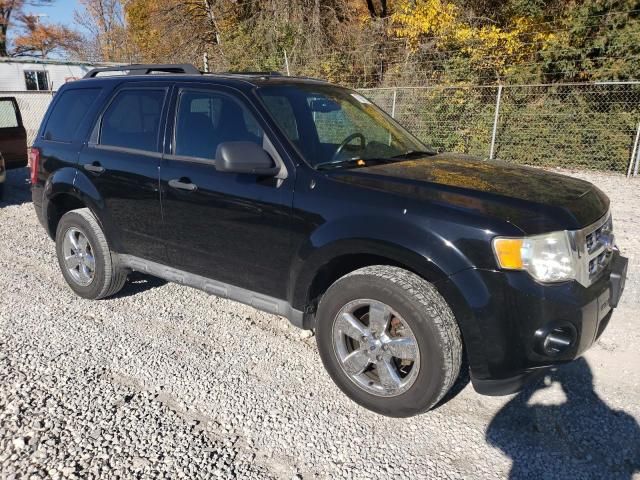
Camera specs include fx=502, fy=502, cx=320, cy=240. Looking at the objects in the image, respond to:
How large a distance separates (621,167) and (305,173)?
10.5 m

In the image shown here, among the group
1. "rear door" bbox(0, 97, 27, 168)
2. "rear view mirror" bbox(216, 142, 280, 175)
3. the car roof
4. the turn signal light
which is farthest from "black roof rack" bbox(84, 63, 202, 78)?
"rear door" bbox(0, 97, 27, 168)

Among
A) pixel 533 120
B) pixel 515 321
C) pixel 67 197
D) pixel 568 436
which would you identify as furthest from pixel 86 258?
pixel 533 120

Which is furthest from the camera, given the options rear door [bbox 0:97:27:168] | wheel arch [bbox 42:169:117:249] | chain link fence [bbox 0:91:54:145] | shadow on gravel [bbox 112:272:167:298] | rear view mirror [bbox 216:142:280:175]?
chain link fence [bbox 0:91:54:145]

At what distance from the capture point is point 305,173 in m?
3.13

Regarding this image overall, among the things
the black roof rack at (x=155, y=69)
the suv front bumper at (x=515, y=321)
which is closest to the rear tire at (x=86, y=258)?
the black roof rack at (x=155, y=69)

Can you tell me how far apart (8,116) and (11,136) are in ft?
1.84

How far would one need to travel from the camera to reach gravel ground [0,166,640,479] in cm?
255

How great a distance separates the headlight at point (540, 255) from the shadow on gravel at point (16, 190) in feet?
25.1

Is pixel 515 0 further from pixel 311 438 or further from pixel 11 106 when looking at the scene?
pixel 311 438

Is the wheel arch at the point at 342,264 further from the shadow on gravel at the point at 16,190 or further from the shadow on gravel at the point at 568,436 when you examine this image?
the shadow on gravel at the point at 16,190

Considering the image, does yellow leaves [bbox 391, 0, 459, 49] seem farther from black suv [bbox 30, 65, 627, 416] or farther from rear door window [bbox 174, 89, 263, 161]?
rear door window [bbox 174, 89, 263, 161]

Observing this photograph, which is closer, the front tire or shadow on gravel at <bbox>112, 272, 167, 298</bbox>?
the front tire

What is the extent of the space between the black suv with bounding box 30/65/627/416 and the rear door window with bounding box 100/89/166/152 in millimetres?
14

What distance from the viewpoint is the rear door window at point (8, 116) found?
33.0 ft
